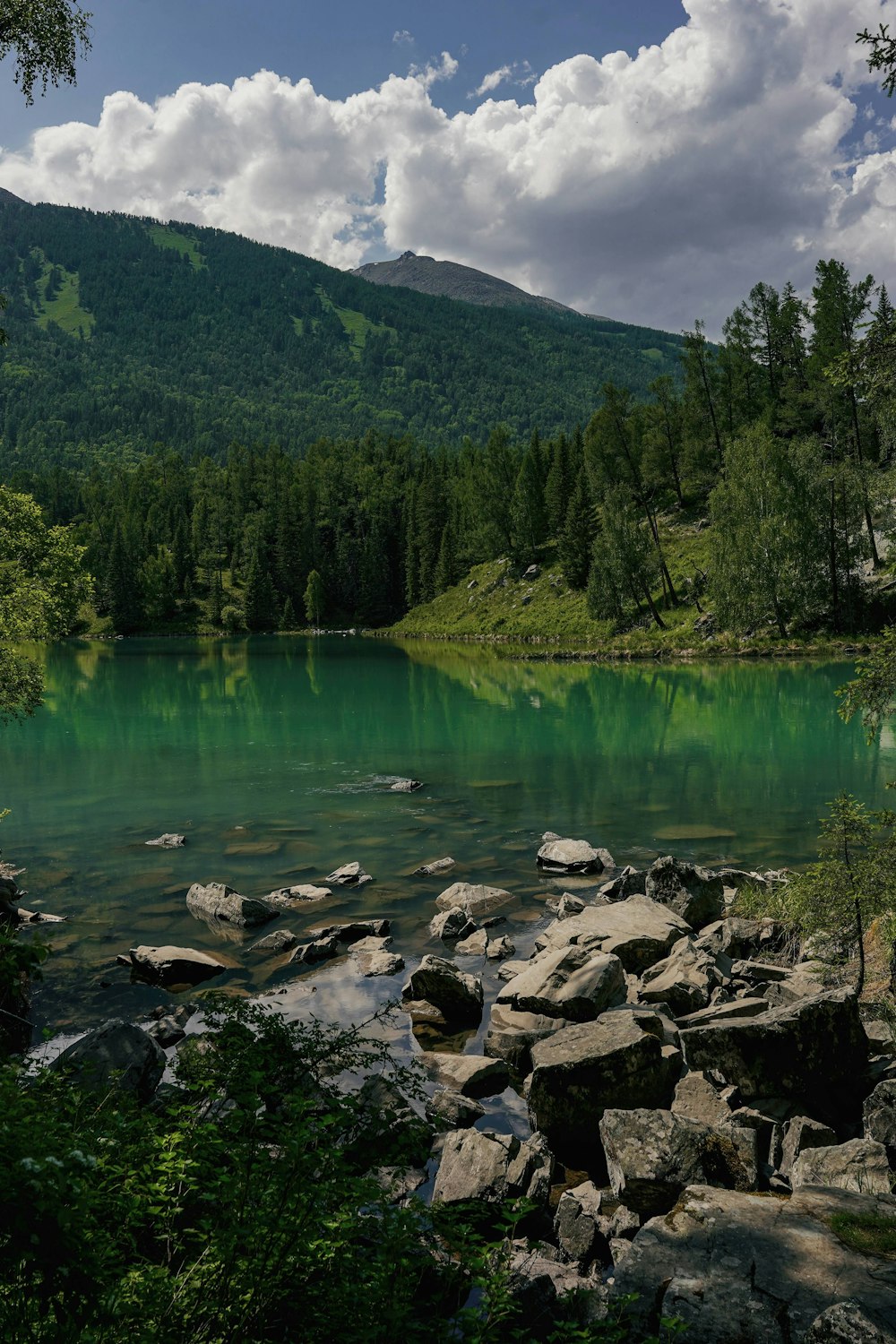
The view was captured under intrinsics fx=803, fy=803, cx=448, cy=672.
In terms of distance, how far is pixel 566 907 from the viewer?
1920 cm

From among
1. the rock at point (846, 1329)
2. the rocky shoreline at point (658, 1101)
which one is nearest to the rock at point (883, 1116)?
the rocky shoreline at point (658, 1101)

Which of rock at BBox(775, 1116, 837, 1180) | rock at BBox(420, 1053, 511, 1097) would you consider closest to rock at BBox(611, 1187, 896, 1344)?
rock at BBox(775, 1116, 837, 1180)

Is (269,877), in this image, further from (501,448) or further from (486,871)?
(501,448)

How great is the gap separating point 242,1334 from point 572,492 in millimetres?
130406

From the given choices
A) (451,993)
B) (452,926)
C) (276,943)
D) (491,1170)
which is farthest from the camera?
(452,926)

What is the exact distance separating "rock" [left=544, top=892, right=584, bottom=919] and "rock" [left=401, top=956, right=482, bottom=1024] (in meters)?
4.74

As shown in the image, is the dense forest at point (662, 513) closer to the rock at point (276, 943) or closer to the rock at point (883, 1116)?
the rock at point (883, 1116)

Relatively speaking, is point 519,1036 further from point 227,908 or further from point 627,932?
point 227,908

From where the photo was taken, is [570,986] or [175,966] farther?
[175,966]

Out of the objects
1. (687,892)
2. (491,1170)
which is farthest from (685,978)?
(491,1170)

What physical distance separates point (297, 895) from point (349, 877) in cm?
172

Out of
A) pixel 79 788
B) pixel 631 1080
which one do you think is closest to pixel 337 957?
pixel 631 1080

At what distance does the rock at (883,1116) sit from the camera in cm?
884

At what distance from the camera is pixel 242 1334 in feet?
17.1
